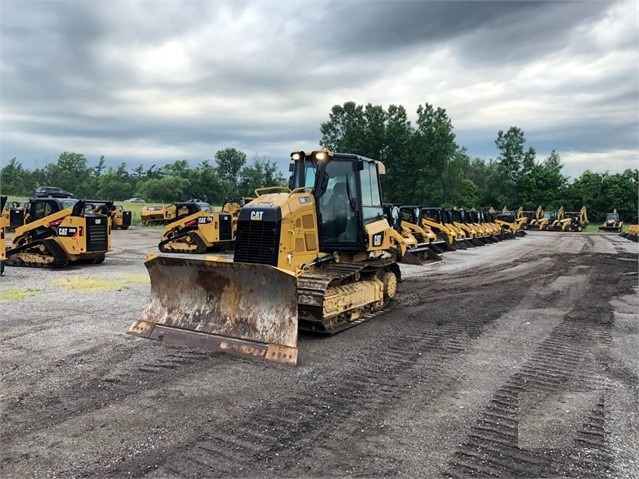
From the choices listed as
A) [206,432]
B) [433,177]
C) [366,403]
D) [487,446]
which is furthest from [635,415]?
[433,177]

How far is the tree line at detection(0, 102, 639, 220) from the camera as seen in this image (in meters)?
47.4

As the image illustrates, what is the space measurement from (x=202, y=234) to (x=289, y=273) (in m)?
13.8

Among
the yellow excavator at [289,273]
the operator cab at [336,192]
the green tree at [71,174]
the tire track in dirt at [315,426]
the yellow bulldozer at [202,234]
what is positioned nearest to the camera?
the tire track in dirt at [315,426]

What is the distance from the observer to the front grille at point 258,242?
6.92m

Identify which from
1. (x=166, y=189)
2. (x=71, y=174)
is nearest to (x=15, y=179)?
(x=71, y=174)

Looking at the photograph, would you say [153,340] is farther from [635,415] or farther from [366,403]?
[635,415]

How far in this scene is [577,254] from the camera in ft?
69.3

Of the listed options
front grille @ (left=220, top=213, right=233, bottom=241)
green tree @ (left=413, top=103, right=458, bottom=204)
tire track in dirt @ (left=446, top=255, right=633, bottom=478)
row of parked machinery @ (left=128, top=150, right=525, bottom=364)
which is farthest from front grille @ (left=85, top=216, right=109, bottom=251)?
green tree @ (left=413, top=103, right=458, bottom=204)

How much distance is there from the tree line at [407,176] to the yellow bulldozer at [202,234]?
581 inches

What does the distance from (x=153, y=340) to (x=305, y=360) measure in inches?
80.2

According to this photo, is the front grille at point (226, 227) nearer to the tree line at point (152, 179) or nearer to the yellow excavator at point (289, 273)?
the yellow excavator at point (289, 273)

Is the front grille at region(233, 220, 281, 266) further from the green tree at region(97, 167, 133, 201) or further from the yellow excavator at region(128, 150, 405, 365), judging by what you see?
the green tree at region(97, 167, 133, 201)

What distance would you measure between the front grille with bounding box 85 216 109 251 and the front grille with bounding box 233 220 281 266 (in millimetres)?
8217

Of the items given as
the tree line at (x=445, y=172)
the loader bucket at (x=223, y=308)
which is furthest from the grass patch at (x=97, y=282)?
the tree line at (x=445, y=172)
